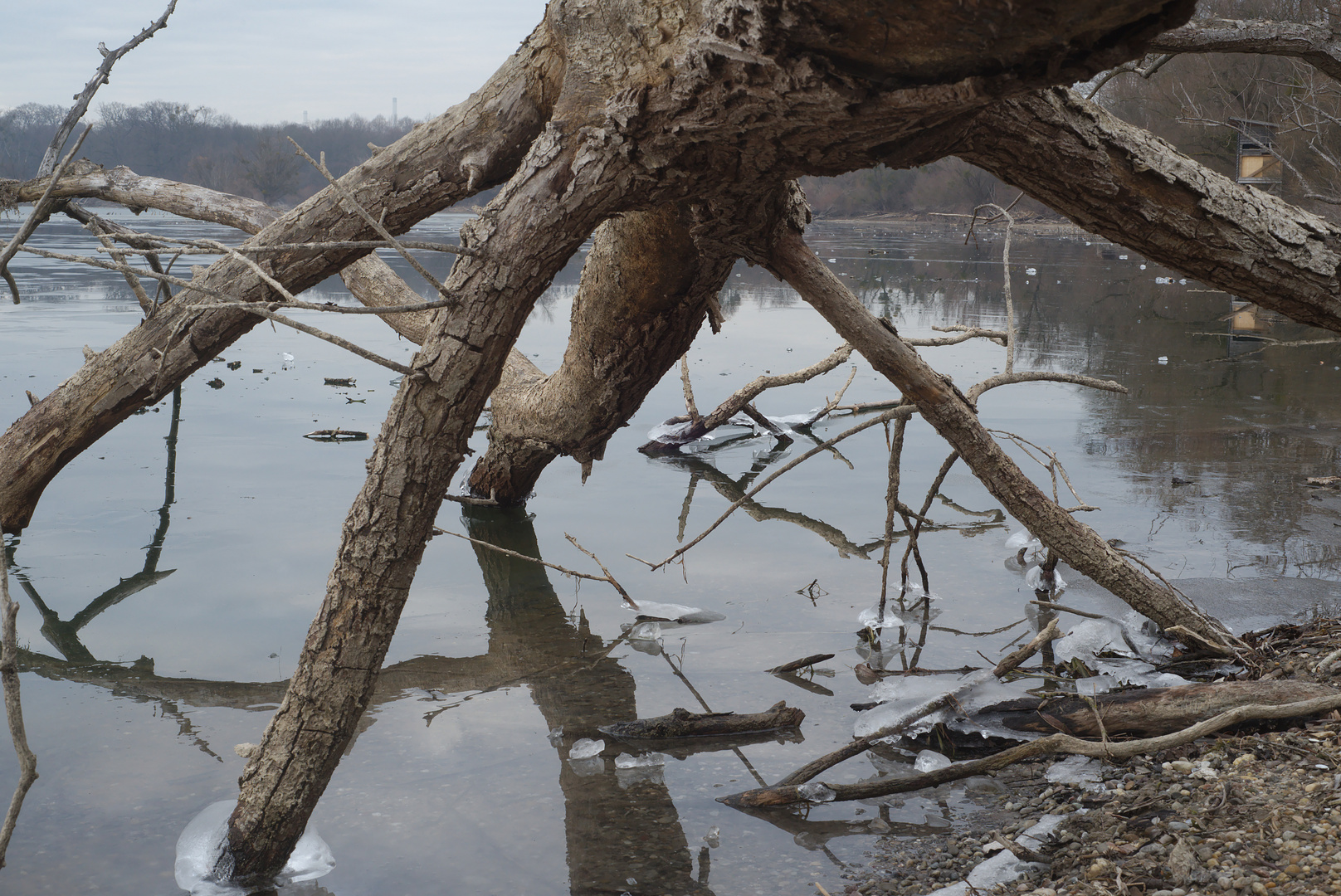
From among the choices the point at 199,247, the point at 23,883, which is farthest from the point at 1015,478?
the point at 23,883

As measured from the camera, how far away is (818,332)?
1126 centimetres

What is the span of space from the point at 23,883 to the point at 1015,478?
2.93 m

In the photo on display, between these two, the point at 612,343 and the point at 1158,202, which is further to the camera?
the point at 612,343

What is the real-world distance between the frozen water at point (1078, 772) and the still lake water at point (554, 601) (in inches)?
11.8

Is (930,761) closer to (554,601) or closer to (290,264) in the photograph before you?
(554,601)

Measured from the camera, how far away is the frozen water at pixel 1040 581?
411cm

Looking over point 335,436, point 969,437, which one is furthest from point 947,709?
point 335,436

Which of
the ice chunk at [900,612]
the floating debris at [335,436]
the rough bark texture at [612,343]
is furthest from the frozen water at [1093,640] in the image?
the floating debris at [335,436]

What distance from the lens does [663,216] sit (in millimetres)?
3100

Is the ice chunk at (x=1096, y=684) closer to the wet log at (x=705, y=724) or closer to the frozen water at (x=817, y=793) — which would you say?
the wet log at (x=705, y=724)

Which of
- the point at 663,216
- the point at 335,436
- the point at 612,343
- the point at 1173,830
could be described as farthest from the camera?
the point at 335,436

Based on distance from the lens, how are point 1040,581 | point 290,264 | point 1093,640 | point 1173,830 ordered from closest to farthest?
point 1173,830 → point 1093,640 → point 290,264 → point 1040,581

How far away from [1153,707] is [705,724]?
1280 mm

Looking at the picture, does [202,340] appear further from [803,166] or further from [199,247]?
[803,166]
